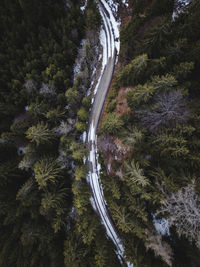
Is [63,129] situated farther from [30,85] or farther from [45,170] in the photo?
[30,85]

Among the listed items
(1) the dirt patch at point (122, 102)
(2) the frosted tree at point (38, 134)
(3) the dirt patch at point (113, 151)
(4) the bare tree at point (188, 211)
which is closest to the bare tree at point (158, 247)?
(4) the bare tree at point (188, 211)

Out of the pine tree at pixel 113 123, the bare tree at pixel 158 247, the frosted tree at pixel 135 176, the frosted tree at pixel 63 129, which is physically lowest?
the bare tree at pixel 158 247

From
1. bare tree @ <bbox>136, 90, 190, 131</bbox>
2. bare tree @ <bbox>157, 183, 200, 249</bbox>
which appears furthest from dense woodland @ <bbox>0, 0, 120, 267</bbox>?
bare tree @ <bbox>157, 183, 200, 249</bbox>

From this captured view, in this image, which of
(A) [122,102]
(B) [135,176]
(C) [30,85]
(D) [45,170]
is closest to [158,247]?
(B) [135,176]

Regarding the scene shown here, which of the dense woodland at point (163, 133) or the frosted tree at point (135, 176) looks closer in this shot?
the dense woodland at point (163, 133)

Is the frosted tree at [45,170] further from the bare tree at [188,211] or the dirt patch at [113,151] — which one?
the bare tree at [188,211]

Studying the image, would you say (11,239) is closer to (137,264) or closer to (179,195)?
(137,264)

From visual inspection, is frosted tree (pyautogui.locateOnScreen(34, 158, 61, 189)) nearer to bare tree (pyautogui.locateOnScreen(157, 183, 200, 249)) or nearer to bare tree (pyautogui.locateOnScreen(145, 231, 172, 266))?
bare tree (pyautogui.locateOnScreen(145, 231, 172, 266))
